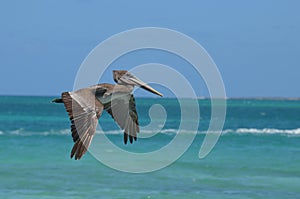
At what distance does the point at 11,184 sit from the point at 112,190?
2.96 m

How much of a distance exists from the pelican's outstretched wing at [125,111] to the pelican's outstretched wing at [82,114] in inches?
19.3

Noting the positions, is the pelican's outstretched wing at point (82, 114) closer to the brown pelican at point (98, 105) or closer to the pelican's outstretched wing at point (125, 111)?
the brown pelican at point (98, 105)

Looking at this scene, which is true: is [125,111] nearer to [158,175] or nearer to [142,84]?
[142,84]

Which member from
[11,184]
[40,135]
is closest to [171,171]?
[11,184]

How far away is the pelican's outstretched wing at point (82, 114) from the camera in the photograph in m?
9.28

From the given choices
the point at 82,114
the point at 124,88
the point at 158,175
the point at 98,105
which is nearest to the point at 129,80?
the point at 124,88

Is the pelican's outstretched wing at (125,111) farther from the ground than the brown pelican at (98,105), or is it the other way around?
the brown pelican at (98,105)

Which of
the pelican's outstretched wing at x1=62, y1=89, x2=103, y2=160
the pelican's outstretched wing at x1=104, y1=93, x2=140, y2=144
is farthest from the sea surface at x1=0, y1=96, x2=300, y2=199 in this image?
the pelican's outstretched wing at x1=62, y1=89, x2=103, y2=160

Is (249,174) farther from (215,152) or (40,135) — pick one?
(40,135)

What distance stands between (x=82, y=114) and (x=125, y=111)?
4.40 feet

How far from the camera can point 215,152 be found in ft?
103

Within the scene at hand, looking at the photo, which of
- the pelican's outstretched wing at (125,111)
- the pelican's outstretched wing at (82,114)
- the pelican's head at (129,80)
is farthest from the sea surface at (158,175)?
the pelican's outstretched wing at (82,114)

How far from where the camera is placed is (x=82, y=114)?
31.8ft

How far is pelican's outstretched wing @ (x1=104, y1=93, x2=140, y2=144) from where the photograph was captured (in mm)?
10542
